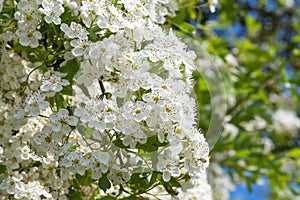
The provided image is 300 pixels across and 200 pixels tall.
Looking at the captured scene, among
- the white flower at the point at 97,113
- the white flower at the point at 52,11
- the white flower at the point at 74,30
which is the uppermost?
the white flower at the point at 52,11

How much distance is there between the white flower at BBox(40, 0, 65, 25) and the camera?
131 centimetres

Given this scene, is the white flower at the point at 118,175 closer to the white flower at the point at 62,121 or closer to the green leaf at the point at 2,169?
the white flower at the point at 62,121

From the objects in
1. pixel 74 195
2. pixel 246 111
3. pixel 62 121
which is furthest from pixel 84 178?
pixel 246 111

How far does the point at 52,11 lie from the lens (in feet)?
4.31

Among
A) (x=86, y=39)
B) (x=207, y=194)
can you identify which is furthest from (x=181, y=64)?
(x=207, y=194)

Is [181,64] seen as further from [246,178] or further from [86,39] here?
[246,178]

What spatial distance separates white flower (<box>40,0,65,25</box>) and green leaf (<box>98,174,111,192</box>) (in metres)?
0.31

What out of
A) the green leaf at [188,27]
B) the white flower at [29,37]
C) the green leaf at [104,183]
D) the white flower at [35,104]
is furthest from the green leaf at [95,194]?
the green leaf at [188,27]

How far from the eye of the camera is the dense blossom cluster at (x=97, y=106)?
1.25m

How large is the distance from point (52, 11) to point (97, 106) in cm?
21

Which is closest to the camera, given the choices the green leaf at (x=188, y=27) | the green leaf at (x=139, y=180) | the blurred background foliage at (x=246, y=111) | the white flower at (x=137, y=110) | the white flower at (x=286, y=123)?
the white flower at (x=137, y=110)

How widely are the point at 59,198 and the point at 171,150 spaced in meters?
0.29

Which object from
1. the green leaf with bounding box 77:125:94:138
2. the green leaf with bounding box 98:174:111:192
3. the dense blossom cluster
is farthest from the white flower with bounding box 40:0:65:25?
the green leaf with bounding box 98:174:111:192

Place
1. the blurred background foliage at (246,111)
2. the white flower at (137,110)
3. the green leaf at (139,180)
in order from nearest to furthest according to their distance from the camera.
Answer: the white flower at (137,110)
the green leaf at (139,180)
the blurred background foliage at (246,111)
